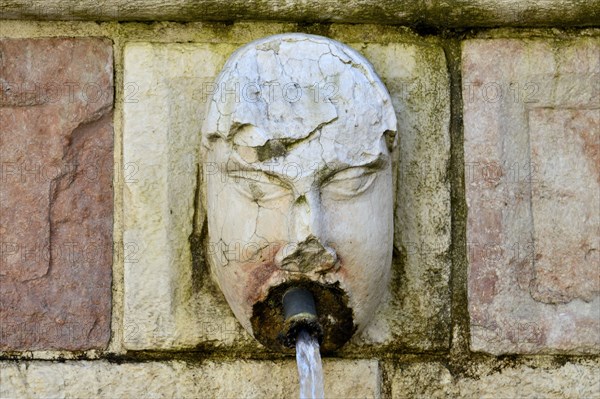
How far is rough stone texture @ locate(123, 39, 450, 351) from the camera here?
1993 millimetres

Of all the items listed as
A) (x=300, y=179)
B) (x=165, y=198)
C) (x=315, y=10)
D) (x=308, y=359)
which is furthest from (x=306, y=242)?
(x=315, y=10)

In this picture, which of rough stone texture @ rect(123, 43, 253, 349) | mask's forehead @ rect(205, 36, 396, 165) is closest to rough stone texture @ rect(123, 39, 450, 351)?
rough stone texture @ rect(123, 43, 253, 349)

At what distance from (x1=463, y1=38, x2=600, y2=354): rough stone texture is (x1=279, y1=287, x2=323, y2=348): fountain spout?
339mm

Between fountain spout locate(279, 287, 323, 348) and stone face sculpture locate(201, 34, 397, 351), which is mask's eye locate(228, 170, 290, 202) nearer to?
stone face sculpture locate(201, 34, 397, 351)

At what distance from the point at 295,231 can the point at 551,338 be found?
55cm

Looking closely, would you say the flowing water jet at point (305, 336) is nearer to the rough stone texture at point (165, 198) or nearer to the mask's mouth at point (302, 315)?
the mask's mouth at point (302, 315)

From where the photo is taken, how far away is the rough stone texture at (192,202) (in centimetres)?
199

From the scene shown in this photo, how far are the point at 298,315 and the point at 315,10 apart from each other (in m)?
0.55

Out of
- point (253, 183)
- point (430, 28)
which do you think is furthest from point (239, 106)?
point (430, 28)

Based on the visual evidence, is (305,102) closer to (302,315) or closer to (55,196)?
(302,315)

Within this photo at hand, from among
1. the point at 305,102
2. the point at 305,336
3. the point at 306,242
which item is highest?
the point at 305,102

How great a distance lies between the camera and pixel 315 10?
1983 mm

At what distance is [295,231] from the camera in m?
1.79

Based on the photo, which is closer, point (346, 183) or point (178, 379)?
point (346, 183)
